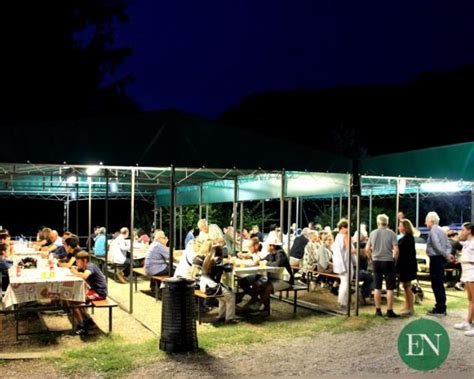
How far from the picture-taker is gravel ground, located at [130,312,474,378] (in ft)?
18.4

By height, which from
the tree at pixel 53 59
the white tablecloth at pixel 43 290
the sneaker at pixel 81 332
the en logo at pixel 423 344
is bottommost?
the en logo at pixel 423 344

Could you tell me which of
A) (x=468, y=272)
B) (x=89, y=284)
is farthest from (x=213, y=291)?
(x=468, y=272)

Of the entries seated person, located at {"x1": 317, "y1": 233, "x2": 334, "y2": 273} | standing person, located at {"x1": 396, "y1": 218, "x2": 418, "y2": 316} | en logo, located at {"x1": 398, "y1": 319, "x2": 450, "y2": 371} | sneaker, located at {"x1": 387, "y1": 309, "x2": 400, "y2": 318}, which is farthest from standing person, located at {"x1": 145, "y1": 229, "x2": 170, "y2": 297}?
en logo, located at {"x1": 398, "y1": 319, "x2": 450, "y2": 371}

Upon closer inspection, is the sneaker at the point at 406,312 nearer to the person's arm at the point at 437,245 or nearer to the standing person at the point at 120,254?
the person's arm at the point at 437,245

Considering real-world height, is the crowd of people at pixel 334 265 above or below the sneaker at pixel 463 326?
above

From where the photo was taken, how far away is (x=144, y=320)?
8.21m

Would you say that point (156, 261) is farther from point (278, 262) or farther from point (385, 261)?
point (385, 261)

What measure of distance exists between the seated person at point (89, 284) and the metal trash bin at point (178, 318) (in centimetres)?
146

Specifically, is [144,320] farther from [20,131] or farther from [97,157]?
[20,131]

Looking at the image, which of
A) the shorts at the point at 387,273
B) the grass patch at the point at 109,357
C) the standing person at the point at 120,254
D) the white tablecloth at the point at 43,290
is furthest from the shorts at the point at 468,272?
the standing person at the point at 120,254

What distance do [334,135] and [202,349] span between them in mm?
30900

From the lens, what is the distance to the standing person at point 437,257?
8656mm

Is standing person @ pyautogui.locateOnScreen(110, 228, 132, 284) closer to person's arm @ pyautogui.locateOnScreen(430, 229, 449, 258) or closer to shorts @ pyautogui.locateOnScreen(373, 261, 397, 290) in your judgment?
shorts @ pyautogui.locateOnScreen(373, 261, 397, 290)

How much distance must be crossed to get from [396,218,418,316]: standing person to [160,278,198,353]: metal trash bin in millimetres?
3875
